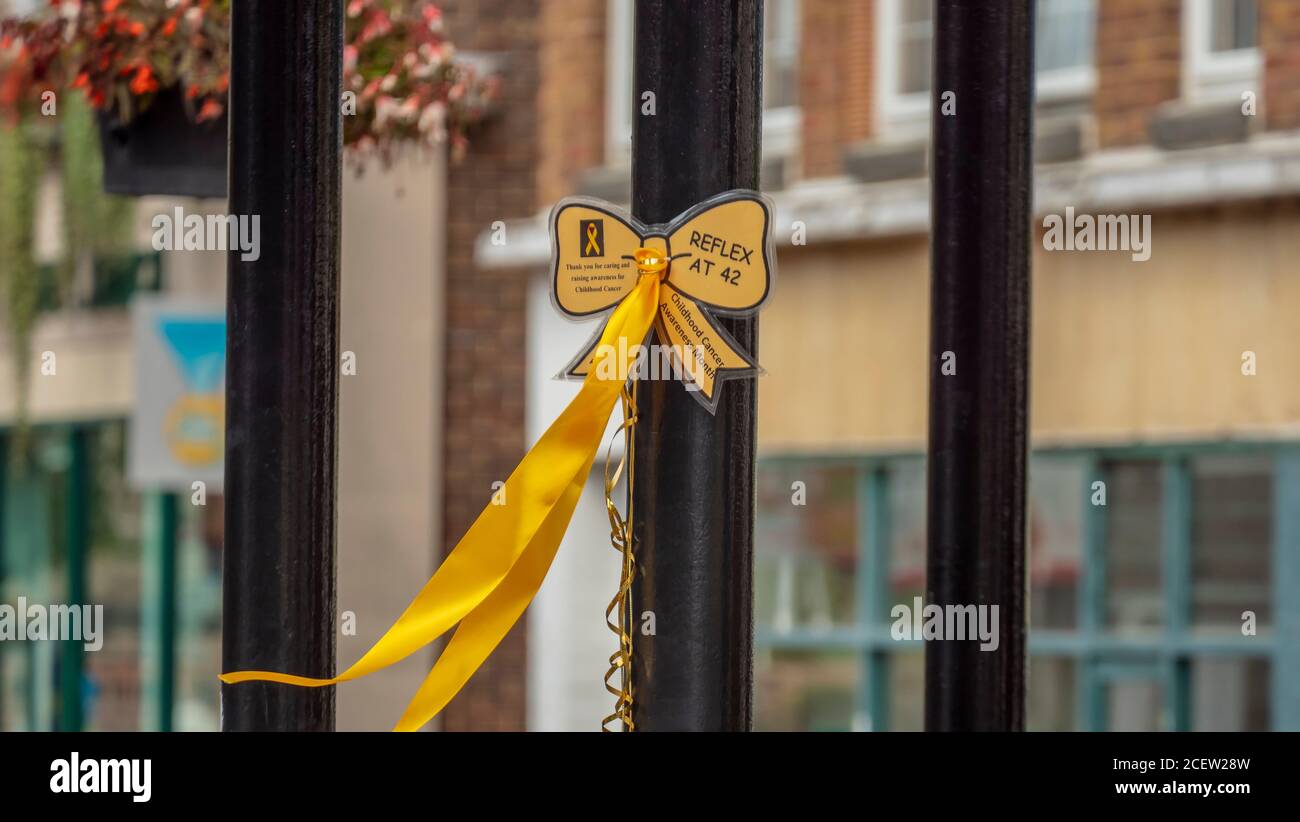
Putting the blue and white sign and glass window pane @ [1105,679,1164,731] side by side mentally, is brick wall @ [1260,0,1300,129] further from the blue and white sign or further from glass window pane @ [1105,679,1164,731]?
the blue and white sign

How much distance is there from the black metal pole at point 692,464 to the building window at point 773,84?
9634 mm

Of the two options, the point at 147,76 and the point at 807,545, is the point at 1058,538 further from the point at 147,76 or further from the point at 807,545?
the point at 147,76

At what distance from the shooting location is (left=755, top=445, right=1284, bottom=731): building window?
34.7 ft

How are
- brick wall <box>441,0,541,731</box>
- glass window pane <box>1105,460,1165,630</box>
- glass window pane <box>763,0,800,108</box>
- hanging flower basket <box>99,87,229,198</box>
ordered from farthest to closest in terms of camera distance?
1. brick wall <box>441,0,541,731</box>
2. glass window pane <box>763,0,800,108</box>
3. glass window pane <box>1105,460,1165,630</box>
4. hanging flower basket <box>99,87,229,198</box>

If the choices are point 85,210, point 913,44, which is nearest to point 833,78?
point 913,44

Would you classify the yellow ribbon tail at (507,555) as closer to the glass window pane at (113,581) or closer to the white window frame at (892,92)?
the white window frame at (892,92)

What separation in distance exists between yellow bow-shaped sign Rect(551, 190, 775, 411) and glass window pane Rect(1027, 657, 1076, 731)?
8.59m

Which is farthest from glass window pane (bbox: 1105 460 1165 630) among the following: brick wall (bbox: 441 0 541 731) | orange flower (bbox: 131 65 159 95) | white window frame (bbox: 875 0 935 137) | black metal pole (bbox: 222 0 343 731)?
black metal pole (bbox: 222 0 343 731)

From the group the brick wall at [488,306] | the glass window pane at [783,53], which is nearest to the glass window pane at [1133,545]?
the glass window pane at [783,53]

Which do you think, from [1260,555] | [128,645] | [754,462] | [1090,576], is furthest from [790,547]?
[754,462]

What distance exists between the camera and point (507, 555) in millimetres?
3141

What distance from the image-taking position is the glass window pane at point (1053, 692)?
11305mm

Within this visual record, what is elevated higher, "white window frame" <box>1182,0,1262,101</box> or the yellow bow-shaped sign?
"white window frame" <box>1182,0,1262,101</box>

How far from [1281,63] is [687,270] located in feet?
26.5
